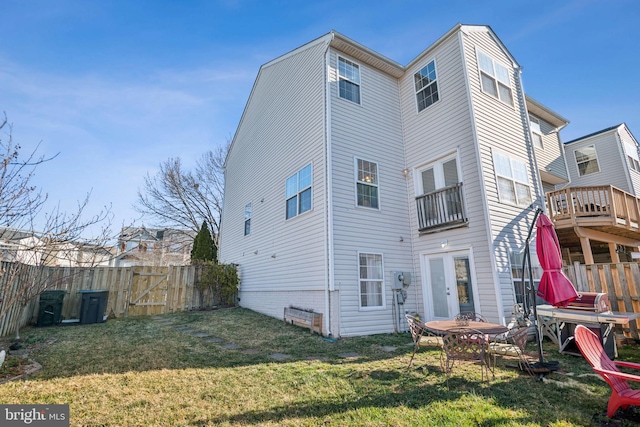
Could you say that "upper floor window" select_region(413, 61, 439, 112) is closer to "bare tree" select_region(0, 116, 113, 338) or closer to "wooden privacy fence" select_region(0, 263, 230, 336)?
"bare tree" select_region(0, 116, 113, 338)

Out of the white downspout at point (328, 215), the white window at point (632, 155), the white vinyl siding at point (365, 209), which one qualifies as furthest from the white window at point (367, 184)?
the white window at point (632, 155)

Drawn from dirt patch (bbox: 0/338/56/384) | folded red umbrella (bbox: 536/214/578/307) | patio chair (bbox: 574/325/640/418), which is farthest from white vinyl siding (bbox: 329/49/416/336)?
dirt patch (bbox: 0/338/56/384)

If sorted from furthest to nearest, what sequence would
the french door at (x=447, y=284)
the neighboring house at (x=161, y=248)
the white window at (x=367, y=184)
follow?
1. the neighboring house at (x=161, y=248)
2. the white window at (x=367, y=184)
3. the french door at (x=447, y=284)

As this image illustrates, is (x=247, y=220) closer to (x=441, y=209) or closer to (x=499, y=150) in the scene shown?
(x=441, y=209)

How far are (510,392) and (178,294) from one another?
39.0 ft

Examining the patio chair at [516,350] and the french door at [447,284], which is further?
the french door at [447,284]

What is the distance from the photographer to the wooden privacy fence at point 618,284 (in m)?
6.79

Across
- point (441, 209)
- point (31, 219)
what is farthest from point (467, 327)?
point (31, 219)

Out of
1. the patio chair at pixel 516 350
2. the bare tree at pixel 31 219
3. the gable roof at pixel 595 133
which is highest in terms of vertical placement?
the gable roof at pixel 595 133

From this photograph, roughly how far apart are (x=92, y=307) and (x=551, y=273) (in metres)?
12.5

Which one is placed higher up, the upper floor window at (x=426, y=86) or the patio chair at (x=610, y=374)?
the upper floor window at (x=426, y=86)

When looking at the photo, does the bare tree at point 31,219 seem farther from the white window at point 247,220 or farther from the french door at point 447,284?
the french door at point 447,284

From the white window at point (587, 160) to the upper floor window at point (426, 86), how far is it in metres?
12.2

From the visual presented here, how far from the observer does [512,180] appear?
29.5ft
